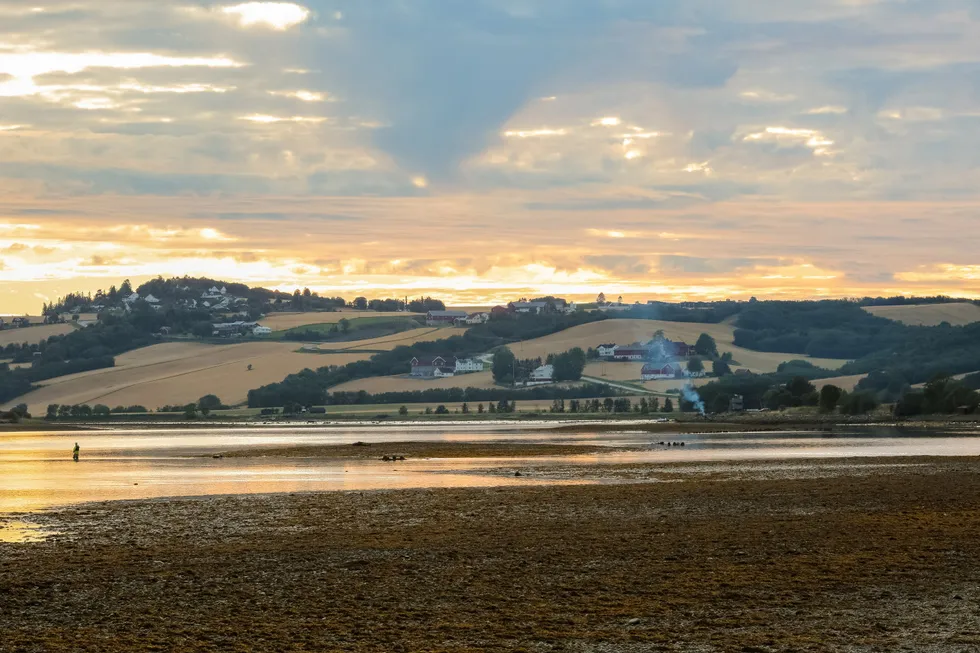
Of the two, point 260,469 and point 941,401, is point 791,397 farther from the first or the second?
point 260,469

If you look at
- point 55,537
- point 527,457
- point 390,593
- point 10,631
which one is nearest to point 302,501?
point 55,537

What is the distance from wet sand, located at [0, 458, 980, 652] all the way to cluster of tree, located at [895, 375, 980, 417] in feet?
377

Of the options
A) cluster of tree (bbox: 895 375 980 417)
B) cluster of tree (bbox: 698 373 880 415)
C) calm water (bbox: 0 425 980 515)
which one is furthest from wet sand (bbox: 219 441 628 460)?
cluster of tree (bbox: 698 373 880 415)

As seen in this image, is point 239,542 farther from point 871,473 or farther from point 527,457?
point 527,457

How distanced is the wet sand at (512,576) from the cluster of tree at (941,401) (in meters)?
115

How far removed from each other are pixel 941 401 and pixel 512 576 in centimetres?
13460

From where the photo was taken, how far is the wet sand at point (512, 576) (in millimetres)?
18844

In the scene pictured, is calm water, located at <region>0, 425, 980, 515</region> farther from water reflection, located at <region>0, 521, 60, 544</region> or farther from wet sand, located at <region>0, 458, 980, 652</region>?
wet sand, located at <region>0, 458, 980, 652</region>

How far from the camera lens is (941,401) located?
487 feet

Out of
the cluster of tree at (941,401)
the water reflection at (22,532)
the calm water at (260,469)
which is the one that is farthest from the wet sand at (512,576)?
the cluster of tree at (941,401)

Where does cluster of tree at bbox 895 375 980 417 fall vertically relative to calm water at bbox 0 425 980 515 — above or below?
above

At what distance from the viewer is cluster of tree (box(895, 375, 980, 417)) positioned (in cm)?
14750

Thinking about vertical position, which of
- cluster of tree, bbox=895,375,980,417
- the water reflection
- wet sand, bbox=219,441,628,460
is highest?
cluster of tree, bbox=895,375,980,417

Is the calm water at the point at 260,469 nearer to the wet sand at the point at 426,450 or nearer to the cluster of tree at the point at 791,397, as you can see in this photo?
the wet sand at the point at 426,450
